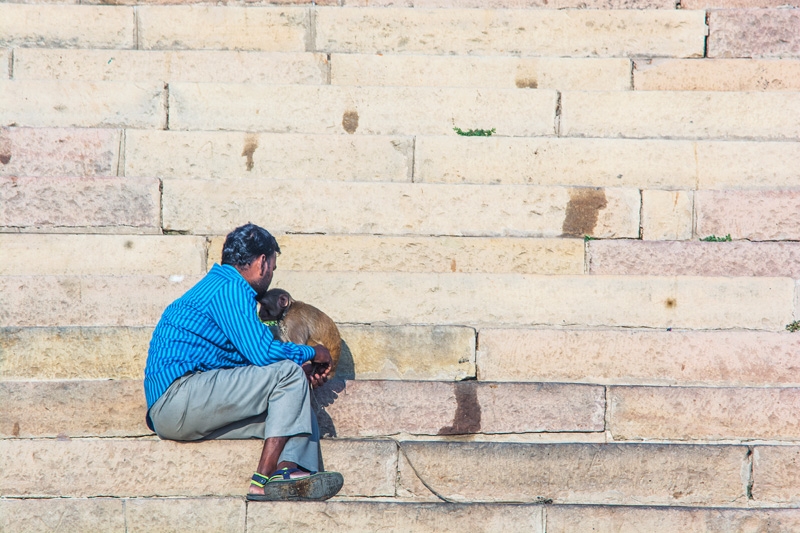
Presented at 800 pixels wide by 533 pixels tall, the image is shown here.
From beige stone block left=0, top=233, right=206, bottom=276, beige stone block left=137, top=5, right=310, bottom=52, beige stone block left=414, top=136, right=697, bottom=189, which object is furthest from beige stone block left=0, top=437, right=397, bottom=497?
beige stone block left=137, top=5, right=310, bottom=52

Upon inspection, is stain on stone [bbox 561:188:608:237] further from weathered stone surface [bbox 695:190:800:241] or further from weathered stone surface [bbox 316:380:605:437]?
weathered stone surface [bbox 316:380:605:437]

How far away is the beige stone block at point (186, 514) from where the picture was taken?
4.38 m

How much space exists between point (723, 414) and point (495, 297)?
4.78 ft

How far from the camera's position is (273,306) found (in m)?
5.00

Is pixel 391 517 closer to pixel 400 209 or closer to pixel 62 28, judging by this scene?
pixel 400 209

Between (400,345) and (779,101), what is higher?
(779,101)

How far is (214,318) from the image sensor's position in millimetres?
4391

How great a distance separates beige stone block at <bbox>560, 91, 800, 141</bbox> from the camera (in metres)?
6.71

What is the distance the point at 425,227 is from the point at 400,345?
1077mm

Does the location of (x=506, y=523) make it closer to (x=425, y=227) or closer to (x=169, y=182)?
(x=425, y=227)

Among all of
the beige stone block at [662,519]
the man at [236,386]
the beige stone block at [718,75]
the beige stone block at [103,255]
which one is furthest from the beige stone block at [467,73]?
the beige stone block at [662,519]

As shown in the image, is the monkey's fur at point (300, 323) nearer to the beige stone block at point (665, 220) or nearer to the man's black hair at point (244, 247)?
the man's black hair at point (244, 247)

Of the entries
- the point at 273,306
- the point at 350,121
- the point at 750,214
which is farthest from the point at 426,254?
the point at 750,214

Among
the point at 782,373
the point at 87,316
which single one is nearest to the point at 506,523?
the point at 782,373
